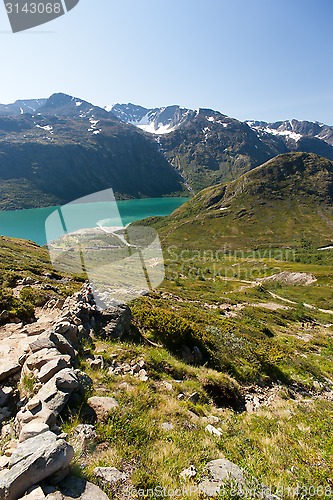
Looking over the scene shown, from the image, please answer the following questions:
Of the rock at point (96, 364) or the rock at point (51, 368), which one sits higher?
the rock at point (51, 368)

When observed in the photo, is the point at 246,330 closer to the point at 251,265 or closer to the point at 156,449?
the point at 156,449

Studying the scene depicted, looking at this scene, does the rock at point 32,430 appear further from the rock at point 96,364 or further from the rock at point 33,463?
the rock at point 96,364

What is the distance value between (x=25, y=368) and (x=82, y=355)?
235 cm

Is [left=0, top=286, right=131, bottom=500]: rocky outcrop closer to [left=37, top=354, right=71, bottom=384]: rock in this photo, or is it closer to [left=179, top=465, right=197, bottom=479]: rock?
[left=37, top=354, right=71, bottom=384]: rock

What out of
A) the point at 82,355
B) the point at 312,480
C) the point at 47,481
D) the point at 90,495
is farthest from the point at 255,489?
the point at 82,355

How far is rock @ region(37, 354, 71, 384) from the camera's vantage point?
271 inches

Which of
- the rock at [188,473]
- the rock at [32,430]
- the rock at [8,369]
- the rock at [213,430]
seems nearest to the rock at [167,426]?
the rock at [213,430]

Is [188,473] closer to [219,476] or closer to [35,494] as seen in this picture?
[219,476]

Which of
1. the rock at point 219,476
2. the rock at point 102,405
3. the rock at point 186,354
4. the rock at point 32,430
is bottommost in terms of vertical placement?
the rock at point 186,354

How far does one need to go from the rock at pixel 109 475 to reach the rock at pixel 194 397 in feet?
16.4

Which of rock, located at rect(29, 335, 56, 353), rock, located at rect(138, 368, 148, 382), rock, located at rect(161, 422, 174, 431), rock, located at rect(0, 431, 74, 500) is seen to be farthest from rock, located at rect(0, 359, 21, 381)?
rock, located at rect(161, 422, 174, 431)

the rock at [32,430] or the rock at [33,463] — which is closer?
the rock at [33,463]

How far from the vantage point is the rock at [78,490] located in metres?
4.12

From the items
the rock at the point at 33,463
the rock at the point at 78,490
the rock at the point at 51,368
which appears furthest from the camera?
the rock at the point at 51,368
